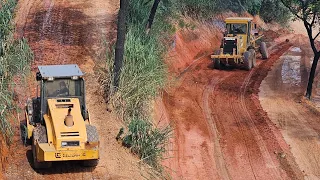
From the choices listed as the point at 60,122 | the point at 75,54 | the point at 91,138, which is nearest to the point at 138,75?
the point at 75,54

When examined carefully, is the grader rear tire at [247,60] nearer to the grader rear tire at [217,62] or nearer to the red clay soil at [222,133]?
the grader rear tire at [217,62]

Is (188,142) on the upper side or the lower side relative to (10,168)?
lower

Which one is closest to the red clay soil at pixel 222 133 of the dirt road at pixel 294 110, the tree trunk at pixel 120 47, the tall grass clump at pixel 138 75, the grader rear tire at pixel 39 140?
the dirt road at pixel 294 110

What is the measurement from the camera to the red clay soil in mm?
18812

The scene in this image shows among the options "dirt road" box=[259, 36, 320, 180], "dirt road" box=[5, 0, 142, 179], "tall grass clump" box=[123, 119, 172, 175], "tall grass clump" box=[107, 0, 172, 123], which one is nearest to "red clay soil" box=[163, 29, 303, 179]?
"dirt road" box=[259, 36, 320, 180]

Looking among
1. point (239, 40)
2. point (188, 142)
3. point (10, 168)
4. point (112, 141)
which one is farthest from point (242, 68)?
point (10, 168)

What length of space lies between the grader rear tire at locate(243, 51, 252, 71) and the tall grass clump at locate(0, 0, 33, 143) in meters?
13.3

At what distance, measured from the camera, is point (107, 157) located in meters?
15.6

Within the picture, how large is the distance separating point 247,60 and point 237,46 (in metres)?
0.95

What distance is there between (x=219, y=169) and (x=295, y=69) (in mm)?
16210

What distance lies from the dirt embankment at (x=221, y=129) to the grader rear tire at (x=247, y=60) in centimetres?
33

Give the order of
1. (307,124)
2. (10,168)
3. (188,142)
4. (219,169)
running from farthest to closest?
(307,124)
(188,142)
(219,169)
(10,168)

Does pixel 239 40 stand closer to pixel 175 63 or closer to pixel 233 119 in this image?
pixel 175 63

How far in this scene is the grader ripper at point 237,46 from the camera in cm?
3080
